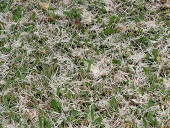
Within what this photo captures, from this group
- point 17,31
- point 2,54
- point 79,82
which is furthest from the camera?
point 17,31

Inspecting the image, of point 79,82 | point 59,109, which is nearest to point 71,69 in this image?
point 79,82

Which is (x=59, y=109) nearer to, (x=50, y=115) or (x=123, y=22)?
(x=50, y=115)

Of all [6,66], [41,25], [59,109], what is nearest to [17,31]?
[41,25]

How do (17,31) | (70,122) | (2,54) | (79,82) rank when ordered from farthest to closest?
(17,31)
(2,54)
(79,82)
(70,122)

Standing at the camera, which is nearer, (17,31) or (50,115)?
(50,115)

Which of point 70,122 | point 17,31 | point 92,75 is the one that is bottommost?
point 70,122

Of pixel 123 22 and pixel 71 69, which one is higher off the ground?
pixel 123 22
